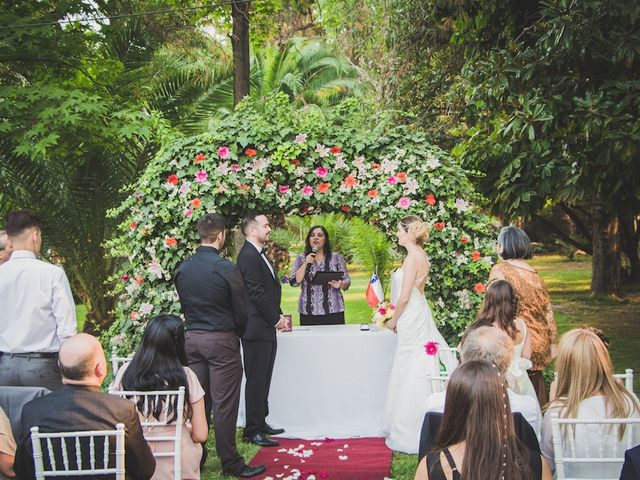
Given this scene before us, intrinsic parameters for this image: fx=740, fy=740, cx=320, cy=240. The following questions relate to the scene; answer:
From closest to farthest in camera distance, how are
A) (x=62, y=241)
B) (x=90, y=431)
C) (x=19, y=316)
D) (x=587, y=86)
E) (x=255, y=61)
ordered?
(x=90, y=431) < (x=19, y=316) < (x=587, y=86) < (x=62, y=241) < (x=255, y=61)

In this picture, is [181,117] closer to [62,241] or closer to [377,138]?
[62,241]

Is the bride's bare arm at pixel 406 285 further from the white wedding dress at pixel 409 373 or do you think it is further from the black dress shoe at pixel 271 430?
the black dress shoe at pixel 271 430

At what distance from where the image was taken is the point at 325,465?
6.01m

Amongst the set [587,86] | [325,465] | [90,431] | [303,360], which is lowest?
[325,465]

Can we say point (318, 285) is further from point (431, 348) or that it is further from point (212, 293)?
point (212, 293)

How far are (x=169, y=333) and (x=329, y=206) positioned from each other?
3393mm

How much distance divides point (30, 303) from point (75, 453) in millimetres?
1996

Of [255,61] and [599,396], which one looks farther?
[255,61]

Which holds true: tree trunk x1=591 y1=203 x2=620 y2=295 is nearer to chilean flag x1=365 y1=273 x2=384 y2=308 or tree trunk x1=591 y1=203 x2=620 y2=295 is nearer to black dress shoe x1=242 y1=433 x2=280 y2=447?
chilean flag x1=365 y1=273 x2=384 y2=308

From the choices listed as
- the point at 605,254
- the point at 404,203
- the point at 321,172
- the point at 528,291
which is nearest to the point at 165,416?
the point at 528,291

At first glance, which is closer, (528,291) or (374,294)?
(528,291)

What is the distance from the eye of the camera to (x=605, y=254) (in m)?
16.8

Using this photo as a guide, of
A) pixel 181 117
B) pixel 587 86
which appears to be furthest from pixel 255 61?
A: pixel 587 86

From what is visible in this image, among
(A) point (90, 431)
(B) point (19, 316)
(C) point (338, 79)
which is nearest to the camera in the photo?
(A) point (90, 431)
